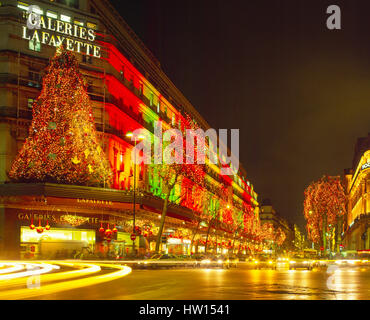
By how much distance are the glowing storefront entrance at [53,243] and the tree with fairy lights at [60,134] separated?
18.9 feet

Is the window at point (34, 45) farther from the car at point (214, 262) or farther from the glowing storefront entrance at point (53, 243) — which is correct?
the car at point (214, 262)

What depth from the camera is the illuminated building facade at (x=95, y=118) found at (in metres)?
48.9

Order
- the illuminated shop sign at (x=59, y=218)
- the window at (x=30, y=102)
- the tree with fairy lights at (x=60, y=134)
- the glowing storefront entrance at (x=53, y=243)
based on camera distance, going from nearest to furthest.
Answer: the tree with fairy lights at (x=60, y=134) < the glowing storefront entrance at (x=53, y=243) < the illuminated shop sign at (x=59, y=218) < the window at (x=30, y=102)

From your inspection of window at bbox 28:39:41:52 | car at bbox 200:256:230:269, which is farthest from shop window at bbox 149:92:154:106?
car at bbox 200:256:230:269

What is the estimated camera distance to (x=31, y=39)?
51469 mm

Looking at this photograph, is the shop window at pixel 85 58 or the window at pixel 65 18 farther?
the shop window at pixel 85 58

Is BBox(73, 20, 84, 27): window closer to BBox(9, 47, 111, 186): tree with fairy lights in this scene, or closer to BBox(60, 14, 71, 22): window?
BBox(60, 14, 71, 22): window

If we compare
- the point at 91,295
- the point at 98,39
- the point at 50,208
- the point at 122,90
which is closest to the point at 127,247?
the point at 50,208

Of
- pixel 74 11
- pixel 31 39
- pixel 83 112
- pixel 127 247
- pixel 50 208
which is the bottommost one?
pixel 127 247

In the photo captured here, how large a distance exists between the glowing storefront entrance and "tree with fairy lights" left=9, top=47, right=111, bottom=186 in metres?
5.77

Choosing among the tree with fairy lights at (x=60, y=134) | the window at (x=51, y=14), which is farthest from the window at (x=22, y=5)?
the tree with fairy lights at (x=60, y=134)

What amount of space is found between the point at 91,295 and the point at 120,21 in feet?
170

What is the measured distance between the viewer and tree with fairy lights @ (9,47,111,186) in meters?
45.5
